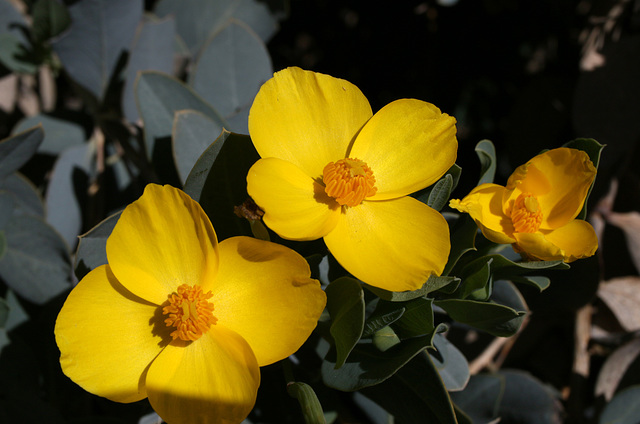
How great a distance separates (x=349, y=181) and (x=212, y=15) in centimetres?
151

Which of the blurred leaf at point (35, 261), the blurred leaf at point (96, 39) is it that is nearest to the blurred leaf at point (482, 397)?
the blurred leaf at point (35, 261)

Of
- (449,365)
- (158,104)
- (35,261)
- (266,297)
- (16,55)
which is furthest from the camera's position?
(16,55)

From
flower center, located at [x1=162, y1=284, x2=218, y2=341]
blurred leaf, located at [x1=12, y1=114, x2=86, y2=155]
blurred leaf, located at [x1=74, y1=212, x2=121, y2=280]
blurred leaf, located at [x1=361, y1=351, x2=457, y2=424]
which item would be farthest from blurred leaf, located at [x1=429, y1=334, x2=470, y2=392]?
blurred leaf, located at [x1=12, y1=114, x2=86, y2=155]

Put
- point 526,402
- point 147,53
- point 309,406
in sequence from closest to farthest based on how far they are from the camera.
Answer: point 309,406, point 526,402, point 147,53

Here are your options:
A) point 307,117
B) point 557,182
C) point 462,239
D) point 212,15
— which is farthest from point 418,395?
point 212,15

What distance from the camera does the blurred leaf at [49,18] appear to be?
201 cm

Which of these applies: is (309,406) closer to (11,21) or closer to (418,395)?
(418,395)

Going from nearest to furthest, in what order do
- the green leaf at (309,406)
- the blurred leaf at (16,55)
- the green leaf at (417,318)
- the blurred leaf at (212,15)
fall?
the green leaf at (309,406)
the green leaf at (417,318)
the blurred leaf at (16,55)
the blurred leaf at (212,15)

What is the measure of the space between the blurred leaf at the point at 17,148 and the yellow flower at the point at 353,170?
883 millimetres

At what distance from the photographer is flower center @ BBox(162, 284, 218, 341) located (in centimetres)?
113

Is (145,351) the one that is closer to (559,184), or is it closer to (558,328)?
(559,184)

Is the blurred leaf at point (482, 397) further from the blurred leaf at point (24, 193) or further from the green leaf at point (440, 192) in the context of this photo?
the blurred leaf at point (24, 193)

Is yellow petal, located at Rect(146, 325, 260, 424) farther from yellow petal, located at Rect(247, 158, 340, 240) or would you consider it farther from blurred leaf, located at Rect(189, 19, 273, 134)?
blurred leaf, located at Rect(189, 19, 273, 134)

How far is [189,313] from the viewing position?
44.3 inches
